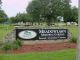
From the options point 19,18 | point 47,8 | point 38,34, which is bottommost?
point 38,34

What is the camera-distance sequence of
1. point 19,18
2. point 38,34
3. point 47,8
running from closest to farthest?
point 38,34, point 47,8, point 19,18

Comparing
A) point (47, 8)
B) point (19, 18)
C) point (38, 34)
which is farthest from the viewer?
point (19, 18)

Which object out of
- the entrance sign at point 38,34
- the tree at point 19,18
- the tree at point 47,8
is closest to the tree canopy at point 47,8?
the tree at point 47,8

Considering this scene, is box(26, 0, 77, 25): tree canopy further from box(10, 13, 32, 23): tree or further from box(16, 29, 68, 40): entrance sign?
box(16, 29, 68, 40): entrance sign

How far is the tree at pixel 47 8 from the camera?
7244 centimetres

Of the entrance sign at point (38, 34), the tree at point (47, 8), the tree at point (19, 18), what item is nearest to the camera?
the entrance sign at point (38, 34)

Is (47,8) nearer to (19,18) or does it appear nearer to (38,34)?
(19,18)

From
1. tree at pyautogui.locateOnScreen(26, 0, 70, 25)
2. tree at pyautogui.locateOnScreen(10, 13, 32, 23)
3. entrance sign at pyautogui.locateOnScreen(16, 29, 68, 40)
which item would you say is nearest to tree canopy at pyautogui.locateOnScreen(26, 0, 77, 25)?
tree at pyautogui.locateOnScreen(26, 0, 70, 25)

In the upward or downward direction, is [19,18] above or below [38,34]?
above

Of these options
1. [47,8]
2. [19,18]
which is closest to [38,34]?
[47,8]

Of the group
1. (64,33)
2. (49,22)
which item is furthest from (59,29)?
(49,22)

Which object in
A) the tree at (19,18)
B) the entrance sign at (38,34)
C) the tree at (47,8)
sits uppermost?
the tree at (47,8)

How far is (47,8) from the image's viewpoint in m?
73.0

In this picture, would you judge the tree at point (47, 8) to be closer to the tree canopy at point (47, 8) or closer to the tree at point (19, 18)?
the tree canopy at point (47, 8)
